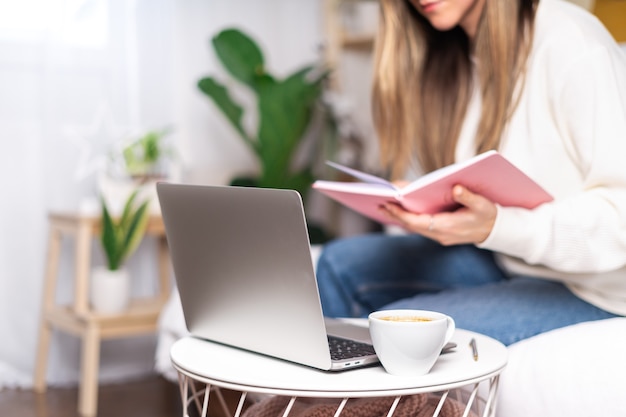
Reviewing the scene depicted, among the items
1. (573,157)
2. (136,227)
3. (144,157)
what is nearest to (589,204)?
(573,157)

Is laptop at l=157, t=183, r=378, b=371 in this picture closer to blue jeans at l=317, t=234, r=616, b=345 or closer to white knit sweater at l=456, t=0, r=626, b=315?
white knit sweater at l=456, t=0, r=626, b=315

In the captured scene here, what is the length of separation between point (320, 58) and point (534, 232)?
185 centimetres

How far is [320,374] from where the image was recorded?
2.69 ft

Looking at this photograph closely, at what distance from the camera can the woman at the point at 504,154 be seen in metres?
1.14

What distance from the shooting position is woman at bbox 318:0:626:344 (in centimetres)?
114

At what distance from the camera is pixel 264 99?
244 cm

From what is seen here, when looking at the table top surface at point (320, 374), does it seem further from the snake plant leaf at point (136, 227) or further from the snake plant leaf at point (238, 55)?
the snake plant leaf at point (238, 55)

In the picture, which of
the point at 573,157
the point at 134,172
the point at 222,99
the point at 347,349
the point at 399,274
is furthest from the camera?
the point at 222,99

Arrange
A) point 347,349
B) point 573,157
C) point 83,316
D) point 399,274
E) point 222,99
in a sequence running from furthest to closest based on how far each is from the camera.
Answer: point 222,99 < point 83,316 < point 399,274 < point 573,157 < point 347,349

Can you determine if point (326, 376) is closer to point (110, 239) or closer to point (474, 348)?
point (474, 348)

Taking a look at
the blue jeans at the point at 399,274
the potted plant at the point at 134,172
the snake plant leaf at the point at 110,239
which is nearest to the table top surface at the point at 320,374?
the blue jeans at the point at 399,274

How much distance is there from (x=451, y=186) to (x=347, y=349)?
280 millimetres

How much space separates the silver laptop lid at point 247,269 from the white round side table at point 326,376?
0.02 meters

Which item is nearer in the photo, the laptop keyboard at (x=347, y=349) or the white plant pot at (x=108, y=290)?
the laptop keyboard at (x=347, y=349)
